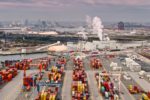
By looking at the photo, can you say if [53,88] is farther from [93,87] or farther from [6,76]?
[6,76]

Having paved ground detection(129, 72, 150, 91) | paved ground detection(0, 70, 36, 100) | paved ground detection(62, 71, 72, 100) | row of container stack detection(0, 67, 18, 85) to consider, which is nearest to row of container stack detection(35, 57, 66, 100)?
paved ground detection(62, 71, 72, 100)

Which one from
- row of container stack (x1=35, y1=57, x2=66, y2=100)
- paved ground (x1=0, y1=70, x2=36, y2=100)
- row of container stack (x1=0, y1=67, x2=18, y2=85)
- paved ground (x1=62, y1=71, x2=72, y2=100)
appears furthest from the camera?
row of container stack (x1=0, y1=67, x2=18, y2=85)

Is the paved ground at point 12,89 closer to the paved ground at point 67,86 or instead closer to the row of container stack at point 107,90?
the paved ground at point 67,86

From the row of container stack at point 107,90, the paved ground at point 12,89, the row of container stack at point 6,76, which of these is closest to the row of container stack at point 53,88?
the paved ground at point 12,89

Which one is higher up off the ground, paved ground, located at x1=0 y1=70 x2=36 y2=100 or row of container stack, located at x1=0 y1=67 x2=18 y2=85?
row of container stack, located at x1=0 y1=67 x2=18 y2=85

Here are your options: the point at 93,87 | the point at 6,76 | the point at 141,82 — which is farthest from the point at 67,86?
the point at 141,82

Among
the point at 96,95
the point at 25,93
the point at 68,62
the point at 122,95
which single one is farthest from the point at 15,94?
the point at 68,62

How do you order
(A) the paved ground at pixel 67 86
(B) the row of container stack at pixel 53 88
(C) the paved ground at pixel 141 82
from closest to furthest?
1. (B) the row of container stack at pixel 53 88
2. (A) the paved ground at pixel 67 86
3. (C) the paved ground at pixel 141 82

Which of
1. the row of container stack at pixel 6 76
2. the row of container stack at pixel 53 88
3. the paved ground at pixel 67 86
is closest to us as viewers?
the row of container stack at pixel 53 88

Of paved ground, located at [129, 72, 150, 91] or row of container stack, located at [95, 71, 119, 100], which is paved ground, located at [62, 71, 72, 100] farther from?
paved ground, located at [129, 72, 150, 91]

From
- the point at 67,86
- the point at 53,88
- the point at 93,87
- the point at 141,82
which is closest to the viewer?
the point at 53,88

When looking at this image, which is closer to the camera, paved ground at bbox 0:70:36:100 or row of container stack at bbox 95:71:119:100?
row of container stack at bbox 95:71:119:100
